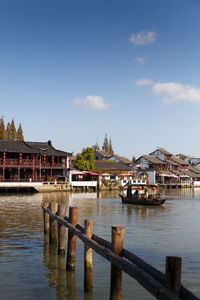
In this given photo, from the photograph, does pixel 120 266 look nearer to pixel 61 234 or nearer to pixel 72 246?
pixel 72 246

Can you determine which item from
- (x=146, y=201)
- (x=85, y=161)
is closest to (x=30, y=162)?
(x=85, y=161)

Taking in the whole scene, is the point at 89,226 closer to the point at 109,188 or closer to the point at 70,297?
the point at 70,297

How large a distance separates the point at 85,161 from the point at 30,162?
633 inches

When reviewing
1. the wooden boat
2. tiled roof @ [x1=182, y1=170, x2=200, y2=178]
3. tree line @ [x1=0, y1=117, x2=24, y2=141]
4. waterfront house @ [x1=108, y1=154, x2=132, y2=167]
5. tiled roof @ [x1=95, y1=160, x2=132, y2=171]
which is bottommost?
the wooden boat

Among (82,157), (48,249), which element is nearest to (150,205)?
(48,249)

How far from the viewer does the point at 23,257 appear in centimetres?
1339

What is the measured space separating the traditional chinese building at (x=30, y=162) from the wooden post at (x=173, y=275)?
56.2m

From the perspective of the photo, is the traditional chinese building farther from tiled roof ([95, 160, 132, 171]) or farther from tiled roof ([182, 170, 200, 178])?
tiled roof ([182, 170, 200, 178])

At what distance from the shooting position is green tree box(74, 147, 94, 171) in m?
76.3

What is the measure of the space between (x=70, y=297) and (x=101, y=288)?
3.66 feet

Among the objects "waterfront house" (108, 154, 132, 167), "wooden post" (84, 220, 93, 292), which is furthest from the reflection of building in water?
"waterfront house" (108, 154, 132, 167)

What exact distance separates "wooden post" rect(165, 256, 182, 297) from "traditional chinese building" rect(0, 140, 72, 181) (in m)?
56.2

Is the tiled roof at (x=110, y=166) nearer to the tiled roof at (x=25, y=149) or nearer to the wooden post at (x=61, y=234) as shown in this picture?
the tiled roof at (x=25, y=149)

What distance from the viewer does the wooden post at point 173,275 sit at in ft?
17.3
